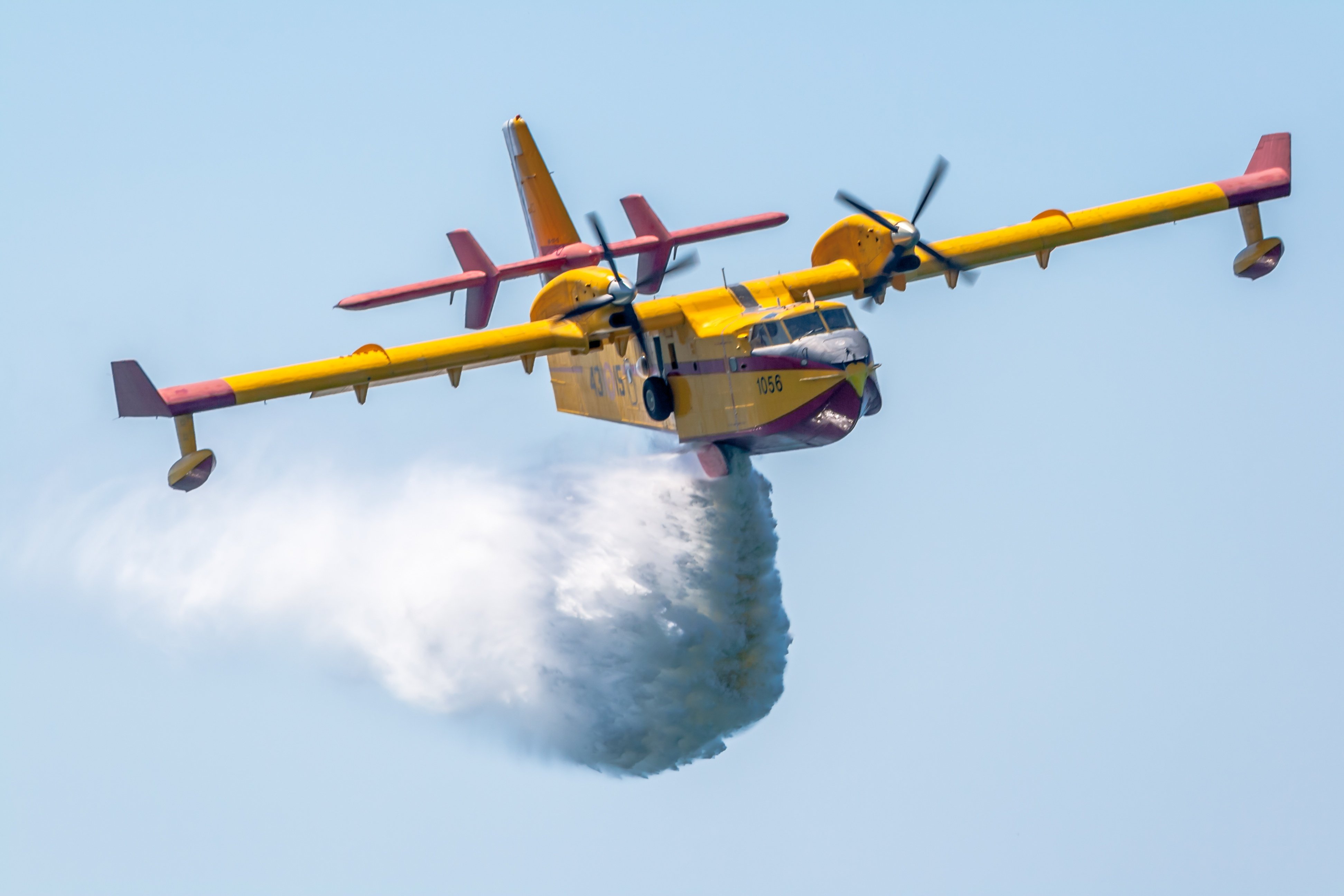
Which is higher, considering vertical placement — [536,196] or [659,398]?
[536,196]

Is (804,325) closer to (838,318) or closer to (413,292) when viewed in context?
(838,318)

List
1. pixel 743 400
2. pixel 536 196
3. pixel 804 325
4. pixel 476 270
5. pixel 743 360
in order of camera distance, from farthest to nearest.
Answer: pixel 536 196 → pixel 476 270 → pixel 743 400 → pixel 743 360 → pixel 804 325

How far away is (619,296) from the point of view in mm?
29875

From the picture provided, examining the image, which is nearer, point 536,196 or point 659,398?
point 659,398

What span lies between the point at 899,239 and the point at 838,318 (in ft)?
10.6

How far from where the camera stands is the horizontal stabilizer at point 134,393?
26.8m

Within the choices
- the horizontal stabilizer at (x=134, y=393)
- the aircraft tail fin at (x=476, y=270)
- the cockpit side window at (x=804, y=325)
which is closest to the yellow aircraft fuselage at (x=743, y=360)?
the cockpit side window at (x=804, y=325)

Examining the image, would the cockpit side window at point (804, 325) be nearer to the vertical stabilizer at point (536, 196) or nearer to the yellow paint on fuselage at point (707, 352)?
the yellow paint on fuselage at point (707, 352)

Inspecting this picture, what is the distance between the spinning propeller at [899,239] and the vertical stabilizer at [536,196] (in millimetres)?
6234

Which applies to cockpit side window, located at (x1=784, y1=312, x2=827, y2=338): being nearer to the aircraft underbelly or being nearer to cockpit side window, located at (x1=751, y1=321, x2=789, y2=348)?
cockpit side window, located at (x1=751, y1=321, x2=789, y2=348)

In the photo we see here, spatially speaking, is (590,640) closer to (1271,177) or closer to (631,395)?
(631,395)

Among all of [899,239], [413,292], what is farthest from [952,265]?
[413,292]

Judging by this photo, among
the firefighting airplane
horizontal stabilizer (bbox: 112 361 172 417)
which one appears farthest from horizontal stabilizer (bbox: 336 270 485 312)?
horizontal stabilizer (bbox: 112 361 172 417)

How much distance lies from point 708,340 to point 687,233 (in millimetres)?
5572
